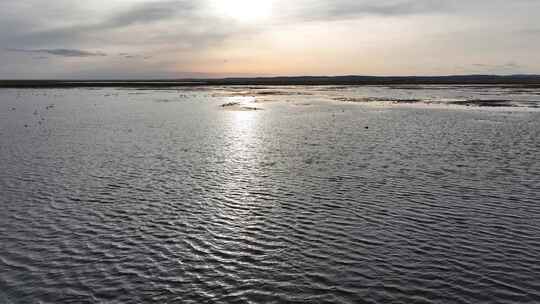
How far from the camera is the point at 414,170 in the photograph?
28.0 metres

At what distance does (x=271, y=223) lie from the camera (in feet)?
60.2

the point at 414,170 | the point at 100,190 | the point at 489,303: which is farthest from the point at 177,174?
the point at 489,303

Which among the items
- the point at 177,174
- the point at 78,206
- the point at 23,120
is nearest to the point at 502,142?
the point at 177,174

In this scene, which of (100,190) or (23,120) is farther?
(23,120)

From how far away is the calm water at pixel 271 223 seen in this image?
13.0 metres

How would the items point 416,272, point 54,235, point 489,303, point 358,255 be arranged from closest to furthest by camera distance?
point 489,303 → point 416,272 → point 358,255 → point 54,235

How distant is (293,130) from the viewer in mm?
50125

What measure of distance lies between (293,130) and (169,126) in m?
15.0

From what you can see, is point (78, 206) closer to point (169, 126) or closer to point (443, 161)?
point (443, 161)

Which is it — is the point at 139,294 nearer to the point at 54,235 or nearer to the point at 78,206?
the point at 54,235

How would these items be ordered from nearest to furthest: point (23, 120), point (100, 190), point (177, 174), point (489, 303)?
point (489, 303)
point (100, 190)
point (177, 174)
point (23, 120)

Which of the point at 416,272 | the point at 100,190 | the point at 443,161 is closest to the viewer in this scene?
the point at 416,272

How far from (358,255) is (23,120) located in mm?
57439

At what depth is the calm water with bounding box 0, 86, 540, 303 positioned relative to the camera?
13008 mm
